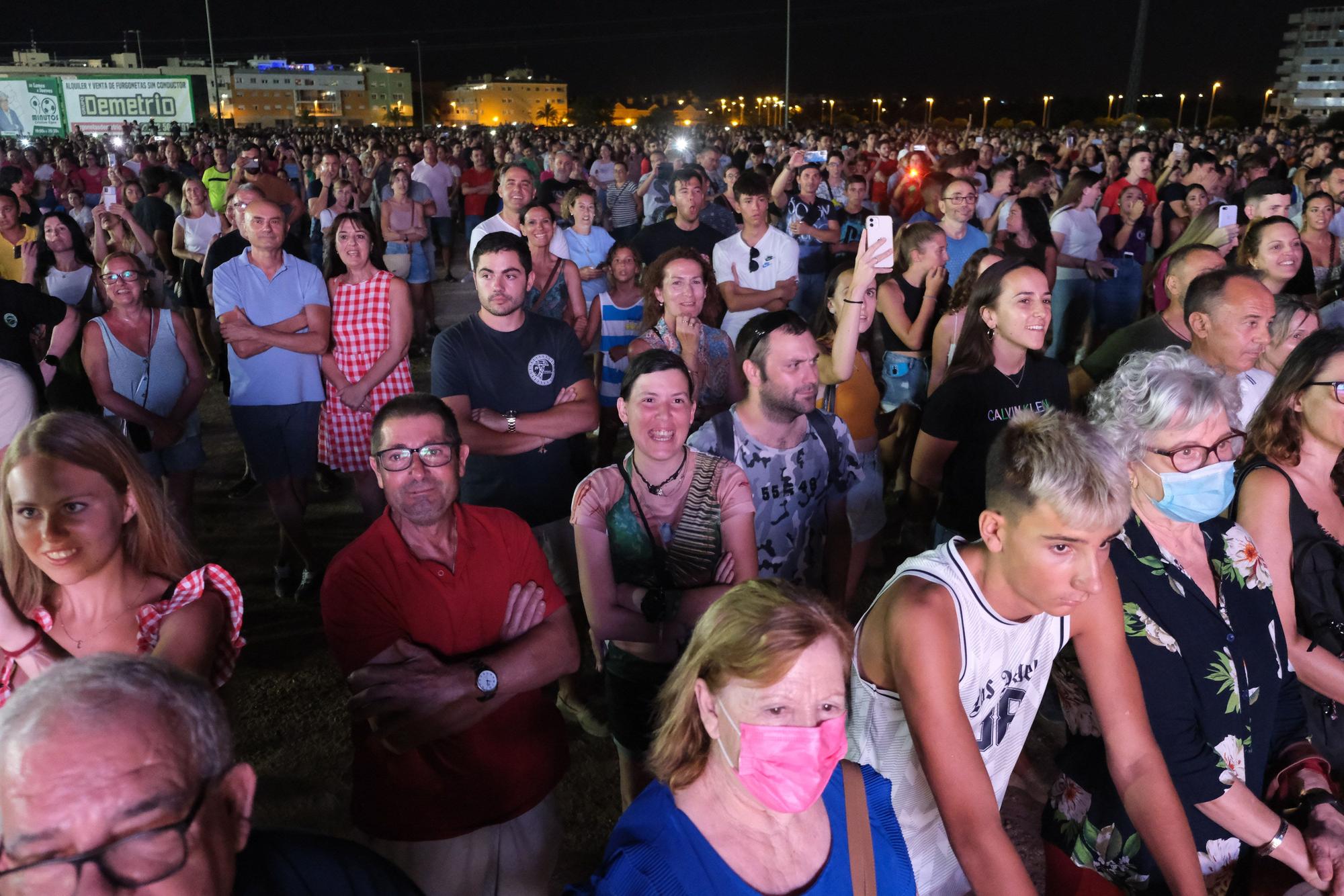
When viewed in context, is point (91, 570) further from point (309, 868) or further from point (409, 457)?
point (309, 868)

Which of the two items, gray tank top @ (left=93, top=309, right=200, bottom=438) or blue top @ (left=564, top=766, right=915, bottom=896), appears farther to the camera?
gray tank top @ (left=93, top=309, right=200, bottom=438)

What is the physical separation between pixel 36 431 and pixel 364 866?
138 cm

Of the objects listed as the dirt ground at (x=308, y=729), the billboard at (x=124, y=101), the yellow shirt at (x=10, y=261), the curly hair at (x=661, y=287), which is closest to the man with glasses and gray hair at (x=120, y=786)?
the dirt ground at (x=308, y=729)

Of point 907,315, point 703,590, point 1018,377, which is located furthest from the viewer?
point 907,315

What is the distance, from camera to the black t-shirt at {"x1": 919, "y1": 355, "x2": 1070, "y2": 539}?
3.63 m

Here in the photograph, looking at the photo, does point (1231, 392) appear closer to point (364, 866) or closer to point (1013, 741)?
point (1013, 741)

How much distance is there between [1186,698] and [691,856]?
1.34 metres

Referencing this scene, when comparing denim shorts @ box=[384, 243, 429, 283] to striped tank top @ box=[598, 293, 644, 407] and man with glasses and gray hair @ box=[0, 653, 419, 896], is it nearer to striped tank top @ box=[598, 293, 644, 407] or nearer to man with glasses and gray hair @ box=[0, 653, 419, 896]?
striped tank top @ box=[598, 293, 644, 407]

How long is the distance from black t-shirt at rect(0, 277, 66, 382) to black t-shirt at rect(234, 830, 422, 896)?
3651 mm

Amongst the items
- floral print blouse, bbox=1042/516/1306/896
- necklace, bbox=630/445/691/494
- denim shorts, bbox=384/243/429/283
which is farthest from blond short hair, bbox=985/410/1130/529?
denim shorts, bbox=384/243/429/283

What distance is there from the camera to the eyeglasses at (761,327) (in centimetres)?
329

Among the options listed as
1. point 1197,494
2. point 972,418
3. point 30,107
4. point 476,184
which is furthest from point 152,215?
point 30,107

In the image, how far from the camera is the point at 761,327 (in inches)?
131

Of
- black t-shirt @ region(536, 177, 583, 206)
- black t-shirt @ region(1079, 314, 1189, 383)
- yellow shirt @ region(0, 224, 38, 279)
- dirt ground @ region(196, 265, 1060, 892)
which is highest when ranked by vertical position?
black t-shirt @ region(536, 177, 583, 206)
